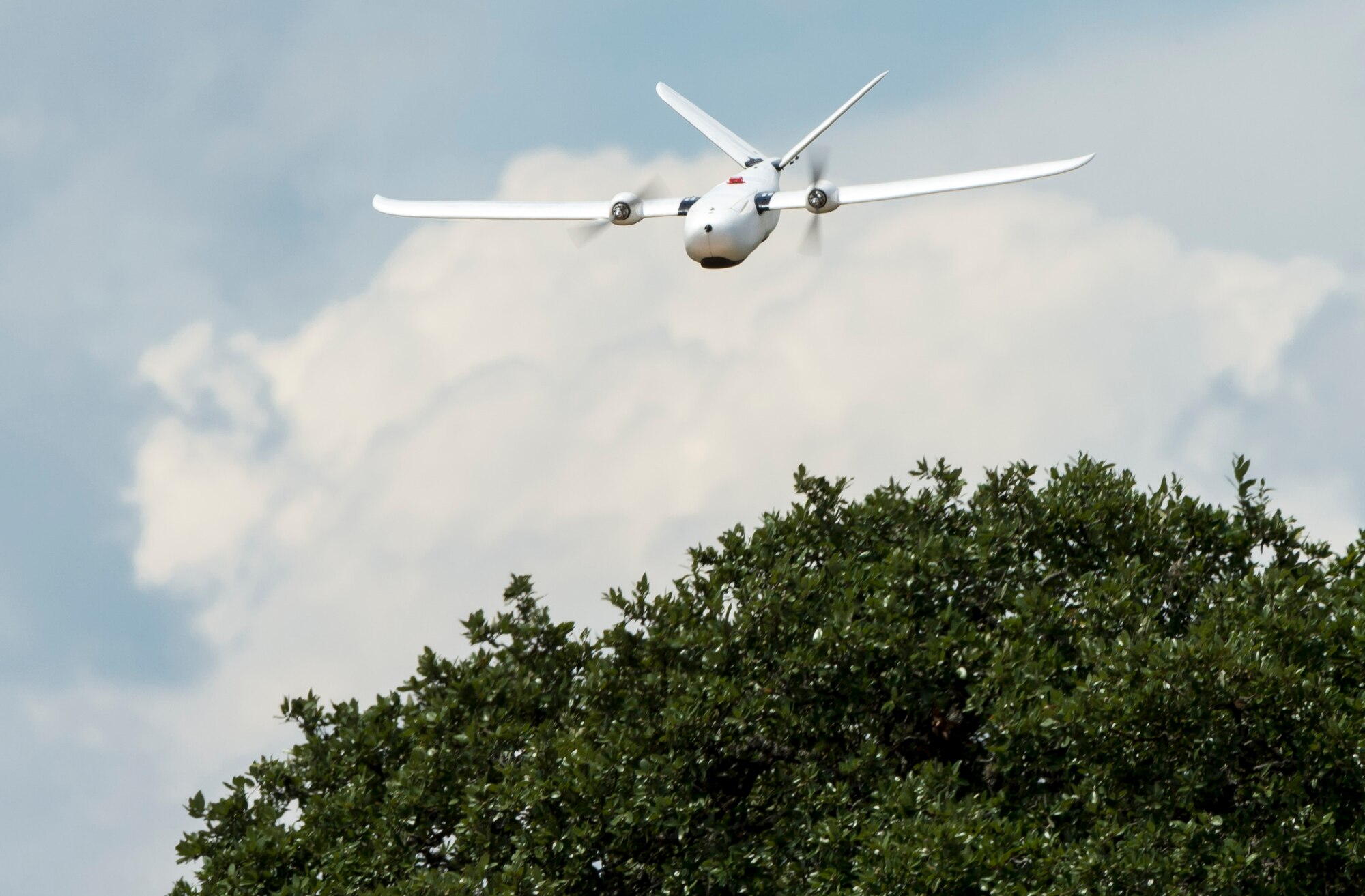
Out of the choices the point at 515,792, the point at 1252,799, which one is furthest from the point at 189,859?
the point at 1252,799

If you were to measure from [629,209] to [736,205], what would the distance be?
3232mm

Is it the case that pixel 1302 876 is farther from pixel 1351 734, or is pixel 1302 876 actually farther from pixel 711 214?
pixel 711 214

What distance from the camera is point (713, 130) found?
37.1m

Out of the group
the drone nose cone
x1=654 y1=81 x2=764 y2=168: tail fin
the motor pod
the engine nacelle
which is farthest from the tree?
x1=654 y1=81 x2=764 y2=168: tail fin

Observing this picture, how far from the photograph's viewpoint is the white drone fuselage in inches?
1003

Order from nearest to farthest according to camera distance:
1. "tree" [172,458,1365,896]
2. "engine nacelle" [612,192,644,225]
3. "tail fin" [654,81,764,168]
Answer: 1. "tree" [172,458,1365,896]
2. "engine nacelle" [612,192,644,225]
3. "tail fin" [654,81,764,168]

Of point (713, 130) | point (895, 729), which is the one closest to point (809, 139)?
point (713, 130)

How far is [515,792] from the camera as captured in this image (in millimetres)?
16953

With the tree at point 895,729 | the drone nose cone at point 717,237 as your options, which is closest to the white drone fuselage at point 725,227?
the drone nose cone at point 717,237

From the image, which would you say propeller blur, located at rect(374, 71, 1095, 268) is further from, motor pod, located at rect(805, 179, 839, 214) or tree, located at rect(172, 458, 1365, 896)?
tree, located at rect(172, 458, 1365, 896)

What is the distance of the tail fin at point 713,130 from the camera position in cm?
3441

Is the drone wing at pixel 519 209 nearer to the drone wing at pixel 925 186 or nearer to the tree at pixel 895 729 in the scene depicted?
the drone wing at pixel 925 186

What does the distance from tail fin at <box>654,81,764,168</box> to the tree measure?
15314 mm

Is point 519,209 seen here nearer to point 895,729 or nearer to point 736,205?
point 736,205
